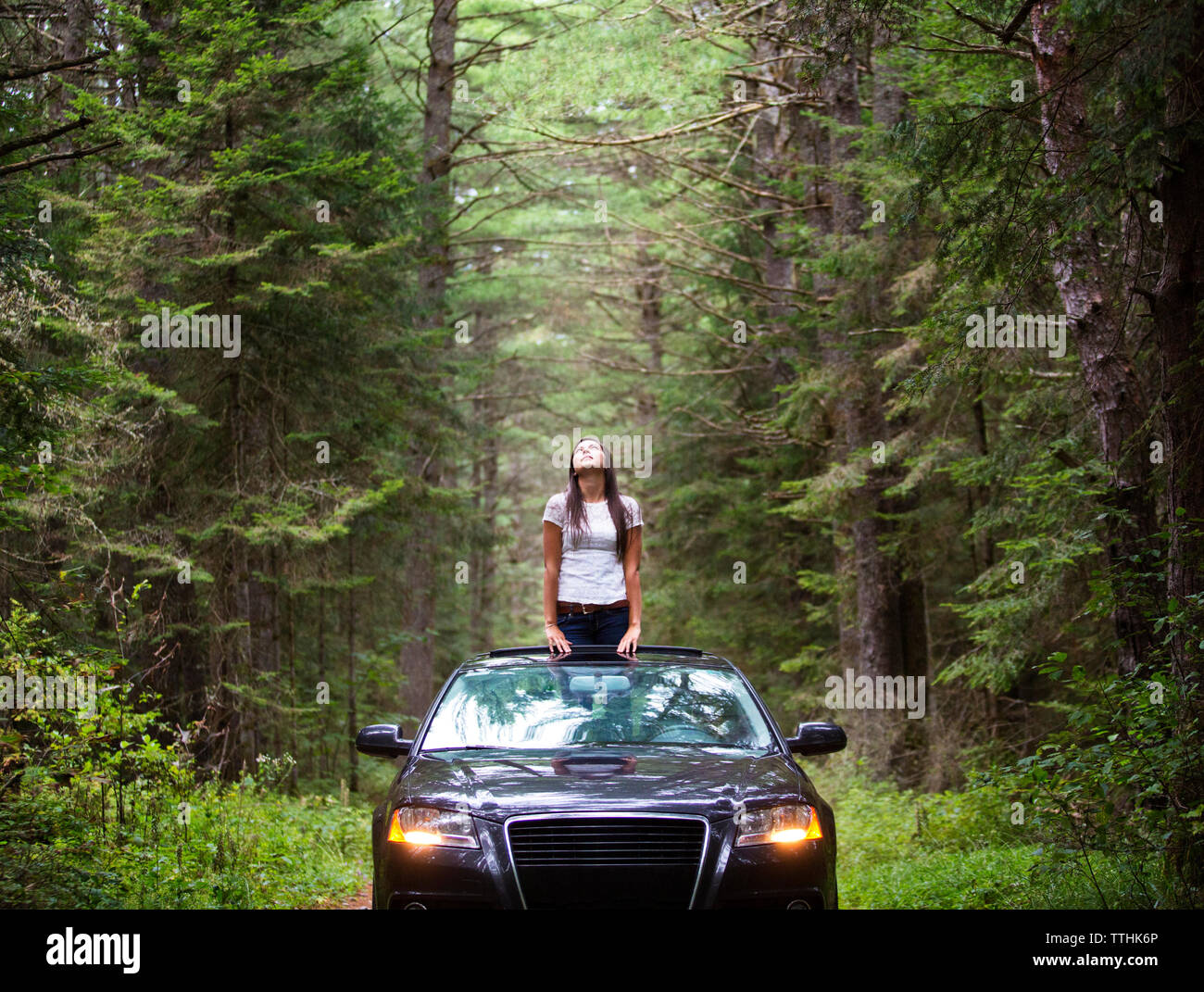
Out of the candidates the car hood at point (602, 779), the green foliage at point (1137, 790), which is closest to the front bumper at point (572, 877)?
the car hood at point (602, 779)

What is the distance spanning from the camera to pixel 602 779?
4.80 meters

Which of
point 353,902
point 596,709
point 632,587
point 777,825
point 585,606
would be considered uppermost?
point 632,587

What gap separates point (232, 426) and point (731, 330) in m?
10.8

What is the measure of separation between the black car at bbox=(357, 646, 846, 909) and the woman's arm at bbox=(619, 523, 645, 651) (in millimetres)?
880

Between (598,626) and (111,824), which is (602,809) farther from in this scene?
(111,824)

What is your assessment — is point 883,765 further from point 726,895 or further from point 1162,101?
point 726,895

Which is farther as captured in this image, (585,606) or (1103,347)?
(1103,347)

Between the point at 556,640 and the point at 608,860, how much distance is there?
229 centimetres

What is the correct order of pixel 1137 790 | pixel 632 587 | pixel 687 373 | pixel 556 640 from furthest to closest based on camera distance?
1. pixel 687 373
2. pixel 632 587
3. pixel 556 640
4. pixel 1137 790

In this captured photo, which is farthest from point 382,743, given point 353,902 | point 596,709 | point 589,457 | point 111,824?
point 353,902

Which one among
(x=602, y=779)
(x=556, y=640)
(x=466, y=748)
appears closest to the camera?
(x=602, y=779)

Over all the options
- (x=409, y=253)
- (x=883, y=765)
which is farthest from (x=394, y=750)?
(x=409, y=253)

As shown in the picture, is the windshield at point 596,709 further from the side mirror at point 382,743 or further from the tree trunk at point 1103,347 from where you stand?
the tree trunk at point 1103,347

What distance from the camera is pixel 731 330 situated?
71.3 feet
